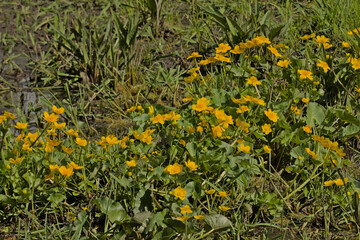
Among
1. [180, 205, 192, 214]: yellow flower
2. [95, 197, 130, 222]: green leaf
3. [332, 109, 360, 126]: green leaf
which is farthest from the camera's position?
[332, 109, 360, 126]: green leaf

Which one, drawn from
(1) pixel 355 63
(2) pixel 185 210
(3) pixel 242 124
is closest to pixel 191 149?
(3) pixel 242 124

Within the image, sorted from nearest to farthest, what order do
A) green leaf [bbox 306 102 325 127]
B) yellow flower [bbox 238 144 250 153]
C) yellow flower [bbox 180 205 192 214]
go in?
yellow flower [bbox 180 205 192 214]
yellow flower [bbox 238 144 250 153]
green leaf [bbox 306 102 325 127]

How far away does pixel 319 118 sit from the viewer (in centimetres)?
272

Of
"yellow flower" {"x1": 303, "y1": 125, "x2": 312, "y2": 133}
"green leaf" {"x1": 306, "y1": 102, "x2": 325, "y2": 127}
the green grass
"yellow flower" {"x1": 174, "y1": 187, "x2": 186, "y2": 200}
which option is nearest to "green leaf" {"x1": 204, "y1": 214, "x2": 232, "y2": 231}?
the green grass

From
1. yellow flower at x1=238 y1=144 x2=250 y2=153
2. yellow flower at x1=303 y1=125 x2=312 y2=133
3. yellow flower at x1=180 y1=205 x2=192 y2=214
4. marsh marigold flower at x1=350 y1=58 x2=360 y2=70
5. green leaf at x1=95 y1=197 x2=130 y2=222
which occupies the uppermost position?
marsh marigold flower at x1=350 y1=58 x2=360 y2=70

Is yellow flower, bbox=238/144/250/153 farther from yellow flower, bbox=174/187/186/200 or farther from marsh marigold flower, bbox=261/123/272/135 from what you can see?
yellow flower, bbox=174/187/186/200

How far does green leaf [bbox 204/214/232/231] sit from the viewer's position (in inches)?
82.5

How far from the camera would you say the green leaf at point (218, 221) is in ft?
6.88

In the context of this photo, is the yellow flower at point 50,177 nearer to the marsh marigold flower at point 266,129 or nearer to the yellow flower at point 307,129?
the marsh marigold flower at point 266,129

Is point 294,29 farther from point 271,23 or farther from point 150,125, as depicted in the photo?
point 150,125

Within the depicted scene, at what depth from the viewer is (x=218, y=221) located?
6.89 feet

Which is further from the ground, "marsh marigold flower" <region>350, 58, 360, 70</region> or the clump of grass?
"marsh marigold flower" <region>350, 58, 360, 70</region>

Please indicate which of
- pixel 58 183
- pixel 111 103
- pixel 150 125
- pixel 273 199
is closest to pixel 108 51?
pixel 111 103

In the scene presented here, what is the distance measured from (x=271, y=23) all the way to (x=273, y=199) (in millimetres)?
1999
